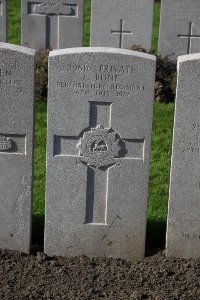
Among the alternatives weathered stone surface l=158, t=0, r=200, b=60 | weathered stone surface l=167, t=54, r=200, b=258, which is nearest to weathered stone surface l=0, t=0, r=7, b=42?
weathered stone surface l=158, t=0, r=200, b=60

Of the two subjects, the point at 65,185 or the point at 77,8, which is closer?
the point at 65,185

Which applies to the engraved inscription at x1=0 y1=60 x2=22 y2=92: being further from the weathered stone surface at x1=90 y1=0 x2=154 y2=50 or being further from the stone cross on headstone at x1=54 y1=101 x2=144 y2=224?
the weathered stone surface at x1=90 y1=0 x2=154 y2=50

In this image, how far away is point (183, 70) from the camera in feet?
16.4

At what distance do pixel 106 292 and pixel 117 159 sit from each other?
0.97m

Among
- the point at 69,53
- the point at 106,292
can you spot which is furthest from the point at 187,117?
the point at 106,292

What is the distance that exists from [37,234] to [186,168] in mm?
1403

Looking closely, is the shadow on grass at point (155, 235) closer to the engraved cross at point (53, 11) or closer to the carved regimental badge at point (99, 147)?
the carved regimental badge at point (99, 147)

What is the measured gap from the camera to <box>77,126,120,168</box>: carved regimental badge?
5.17 metres

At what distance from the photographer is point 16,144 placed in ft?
17.2

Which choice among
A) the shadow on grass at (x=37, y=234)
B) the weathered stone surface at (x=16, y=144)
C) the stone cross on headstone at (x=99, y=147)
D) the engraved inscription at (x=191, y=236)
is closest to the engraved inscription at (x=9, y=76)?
the weathered stone surface at (x=16, y=144)

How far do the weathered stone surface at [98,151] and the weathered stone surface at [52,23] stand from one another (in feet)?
18.0

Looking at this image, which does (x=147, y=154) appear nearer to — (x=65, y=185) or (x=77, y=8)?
(x=65, y=185)

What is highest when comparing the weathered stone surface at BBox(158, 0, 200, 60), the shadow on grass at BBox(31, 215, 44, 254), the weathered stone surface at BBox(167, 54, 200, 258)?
the weathered stone surface at BBox(158, 0, 200, 60)

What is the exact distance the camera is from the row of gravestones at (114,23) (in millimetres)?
10312
